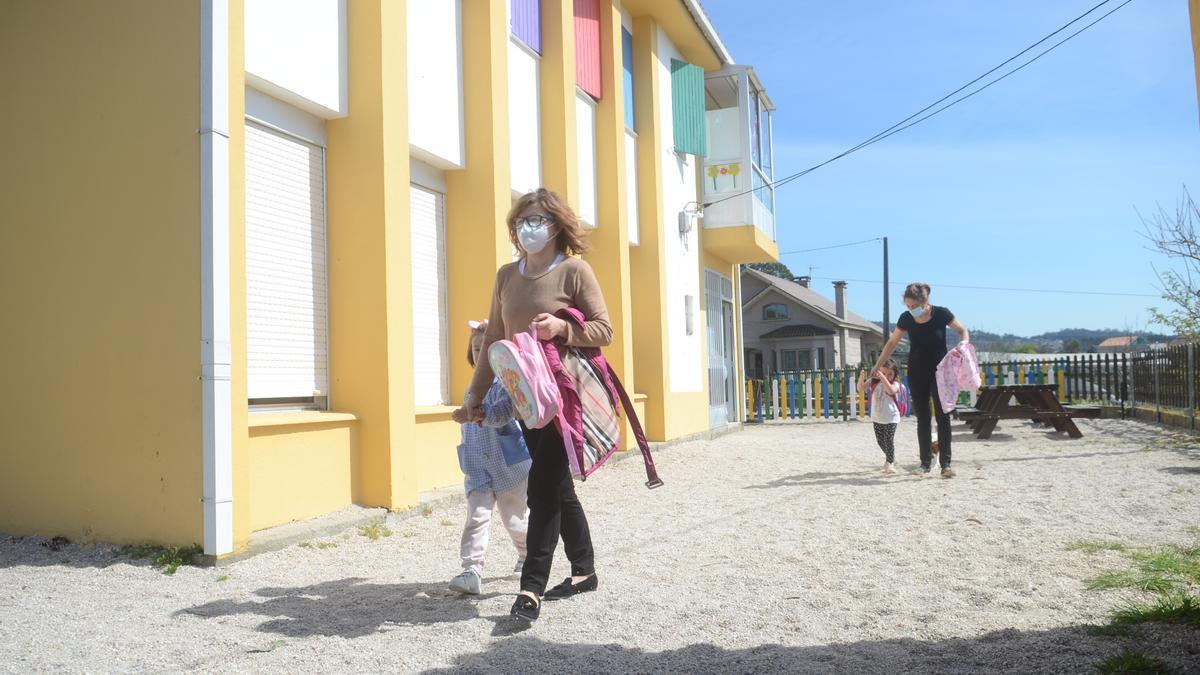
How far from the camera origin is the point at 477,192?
348 inches

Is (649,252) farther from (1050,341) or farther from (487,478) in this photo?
(1050,341)

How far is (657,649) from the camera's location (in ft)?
11.8

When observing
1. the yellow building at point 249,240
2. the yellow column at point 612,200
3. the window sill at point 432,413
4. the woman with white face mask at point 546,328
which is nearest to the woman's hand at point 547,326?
the woman with white face mask at point 546,328

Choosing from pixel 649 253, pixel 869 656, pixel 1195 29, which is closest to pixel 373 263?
pixel 869 656

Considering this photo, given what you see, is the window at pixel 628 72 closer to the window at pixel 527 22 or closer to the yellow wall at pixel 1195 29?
the window at pixel 527 22

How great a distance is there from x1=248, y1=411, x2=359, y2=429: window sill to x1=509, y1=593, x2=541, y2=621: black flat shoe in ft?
8.48

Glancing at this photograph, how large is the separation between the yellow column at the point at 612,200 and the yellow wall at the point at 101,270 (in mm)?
7342

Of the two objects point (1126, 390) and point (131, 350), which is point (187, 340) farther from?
point (1126, 390)

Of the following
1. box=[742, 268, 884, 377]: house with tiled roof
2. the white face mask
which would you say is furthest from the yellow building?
box=[742, 268, 884, 377]: house with tiled roof

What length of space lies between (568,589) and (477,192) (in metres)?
5.25

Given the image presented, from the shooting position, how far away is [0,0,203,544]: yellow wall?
5.27 metres

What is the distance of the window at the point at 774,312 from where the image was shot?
49000mm

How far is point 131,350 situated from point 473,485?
2.50m

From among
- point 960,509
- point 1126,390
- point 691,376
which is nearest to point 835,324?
point 1126,390
